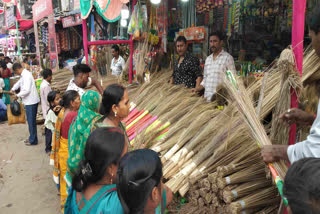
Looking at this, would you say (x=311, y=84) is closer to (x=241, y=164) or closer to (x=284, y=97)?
(x=284, y=97)

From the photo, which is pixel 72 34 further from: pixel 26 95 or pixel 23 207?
pixel 23 207

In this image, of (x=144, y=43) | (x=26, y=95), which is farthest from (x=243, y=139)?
(x=26, y=95)

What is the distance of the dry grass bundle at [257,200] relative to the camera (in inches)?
65.4

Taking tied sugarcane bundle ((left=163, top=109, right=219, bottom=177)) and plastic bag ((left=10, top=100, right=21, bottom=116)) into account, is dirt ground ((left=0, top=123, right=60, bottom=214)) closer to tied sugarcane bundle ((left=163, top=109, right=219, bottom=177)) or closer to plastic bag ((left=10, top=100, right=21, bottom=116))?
plastic bag ((left=10, top=100, right=21, bottom=116))

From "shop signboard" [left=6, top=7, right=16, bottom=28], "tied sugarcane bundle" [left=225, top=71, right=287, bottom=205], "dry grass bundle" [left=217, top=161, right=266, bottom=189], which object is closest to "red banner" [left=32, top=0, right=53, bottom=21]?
"shop signboard" [left=6, top=7, right=16, bottom=28]

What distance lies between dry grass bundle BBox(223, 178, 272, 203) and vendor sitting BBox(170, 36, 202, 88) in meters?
2.34

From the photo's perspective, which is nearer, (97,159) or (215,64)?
(97,159)

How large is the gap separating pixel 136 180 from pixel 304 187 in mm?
600

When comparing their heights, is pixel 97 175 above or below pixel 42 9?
below

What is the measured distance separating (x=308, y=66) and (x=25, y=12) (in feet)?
37.7

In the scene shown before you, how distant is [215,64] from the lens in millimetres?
3680

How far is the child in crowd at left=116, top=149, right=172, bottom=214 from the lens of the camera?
3.45 feet

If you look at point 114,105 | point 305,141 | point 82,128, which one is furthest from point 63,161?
Result: point 305,141

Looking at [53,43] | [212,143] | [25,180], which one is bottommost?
[25,180]
